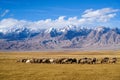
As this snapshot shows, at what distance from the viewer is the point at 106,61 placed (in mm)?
56594

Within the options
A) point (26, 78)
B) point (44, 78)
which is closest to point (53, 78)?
point (44, 78)

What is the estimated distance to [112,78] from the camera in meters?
29.7

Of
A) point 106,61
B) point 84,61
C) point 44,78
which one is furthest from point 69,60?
point 44,78

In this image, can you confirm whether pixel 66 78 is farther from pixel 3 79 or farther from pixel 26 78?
pixel 3 79

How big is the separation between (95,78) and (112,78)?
2003 millimetres

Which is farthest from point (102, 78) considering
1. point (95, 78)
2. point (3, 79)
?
point (3, 79)

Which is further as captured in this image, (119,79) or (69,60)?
(69,60)

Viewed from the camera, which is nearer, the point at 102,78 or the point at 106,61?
the point at 102,78

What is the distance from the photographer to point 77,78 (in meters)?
29.7

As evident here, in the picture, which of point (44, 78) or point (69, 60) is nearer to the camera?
point (44, 78)

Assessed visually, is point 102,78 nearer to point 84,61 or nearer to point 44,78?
point 44,78

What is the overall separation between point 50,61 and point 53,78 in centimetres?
2807

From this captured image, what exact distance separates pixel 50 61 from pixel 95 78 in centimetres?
2913

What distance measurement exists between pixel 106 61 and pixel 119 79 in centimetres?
2791
